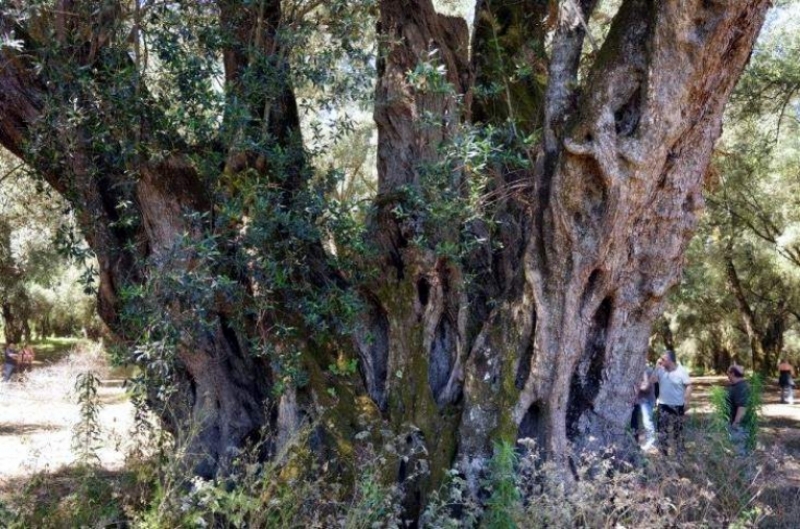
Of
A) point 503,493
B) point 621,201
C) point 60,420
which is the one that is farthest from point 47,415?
point 621,201

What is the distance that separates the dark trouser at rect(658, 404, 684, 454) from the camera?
652cm

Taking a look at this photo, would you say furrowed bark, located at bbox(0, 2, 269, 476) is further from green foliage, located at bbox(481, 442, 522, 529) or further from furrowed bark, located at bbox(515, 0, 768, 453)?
furrowed bark, located at bbox(515, 0, 768, 453)

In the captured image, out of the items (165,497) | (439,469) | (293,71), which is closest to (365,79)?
(293,71)

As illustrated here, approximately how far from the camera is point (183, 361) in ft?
20.9

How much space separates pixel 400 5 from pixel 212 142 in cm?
252

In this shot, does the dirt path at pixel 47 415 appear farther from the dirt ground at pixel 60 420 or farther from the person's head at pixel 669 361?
the person's head at pixel 669 361

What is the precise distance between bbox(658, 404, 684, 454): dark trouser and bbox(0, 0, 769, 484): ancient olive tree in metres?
0.46

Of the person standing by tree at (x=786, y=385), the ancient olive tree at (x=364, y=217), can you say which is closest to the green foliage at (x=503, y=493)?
the ancient olive tree at (x=364, y=217)

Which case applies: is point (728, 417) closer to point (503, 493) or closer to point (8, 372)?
point (503, 493)

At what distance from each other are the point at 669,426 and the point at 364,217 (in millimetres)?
3230

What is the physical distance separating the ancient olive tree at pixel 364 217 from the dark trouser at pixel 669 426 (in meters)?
0.46

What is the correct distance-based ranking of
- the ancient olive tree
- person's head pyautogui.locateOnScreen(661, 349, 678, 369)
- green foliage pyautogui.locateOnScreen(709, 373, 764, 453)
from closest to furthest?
the ancient olive tree
green foliage pyautogui.locateOnScreen(709, 373, 764, 453)
person's head pyautogui.locateOnScreen(661, 349, 678, 369)

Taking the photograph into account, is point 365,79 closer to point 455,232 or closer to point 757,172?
point 455,232

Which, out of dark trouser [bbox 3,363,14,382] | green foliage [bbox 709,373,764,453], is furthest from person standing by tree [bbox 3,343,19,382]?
green foliage [bbox 709,373,764,453]
